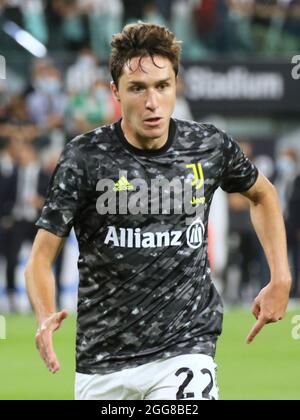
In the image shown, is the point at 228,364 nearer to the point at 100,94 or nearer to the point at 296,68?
the point at 100,94

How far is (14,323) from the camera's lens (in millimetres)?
17859

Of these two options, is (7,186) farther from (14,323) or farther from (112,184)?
(112,184)

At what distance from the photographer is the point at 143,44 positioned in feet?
19.5

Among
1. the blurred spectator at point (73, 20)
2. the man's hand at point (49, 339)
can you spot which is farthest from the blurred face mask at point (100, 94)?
the man's hand at point (49, 339)

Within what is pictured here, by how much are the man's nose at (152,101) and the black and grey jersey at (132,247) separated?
0.82 ft

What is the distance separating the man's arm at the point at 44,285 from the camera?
545 cm

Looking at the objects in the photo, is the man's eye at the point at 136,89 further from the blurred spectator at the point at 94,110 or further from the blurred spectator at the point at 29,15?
the blurred spectator at the point at 29,15

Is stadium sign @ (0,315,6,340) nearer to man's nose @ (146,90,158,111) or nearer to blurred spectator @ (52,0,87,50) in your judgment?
blurred spectator @ (52,0,87,50)

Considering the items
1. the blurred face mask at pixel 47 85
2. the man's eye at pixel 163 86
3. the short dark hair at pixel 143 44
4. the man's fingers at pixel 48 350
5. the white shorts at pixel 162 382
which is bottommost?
the white shorts at pixel 162 382

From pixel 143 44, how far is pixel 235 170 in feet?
2.77

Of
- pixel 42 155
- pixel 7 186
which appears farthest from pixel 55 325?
pixel 42 155

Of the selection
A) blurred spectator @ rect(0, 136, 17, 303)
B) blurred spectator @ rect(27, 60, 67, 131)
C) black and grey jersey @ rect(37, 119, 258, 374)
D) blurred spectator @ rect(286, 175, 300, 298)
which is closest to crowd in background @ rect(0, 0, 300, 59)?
blurred spectator @ rect(27, 60, 67, 131)

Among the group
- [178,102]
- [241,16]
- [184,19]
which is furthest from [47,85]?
[241,16]

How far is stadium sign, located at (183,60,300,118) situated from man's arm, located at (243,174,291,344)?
1687 centimetres
